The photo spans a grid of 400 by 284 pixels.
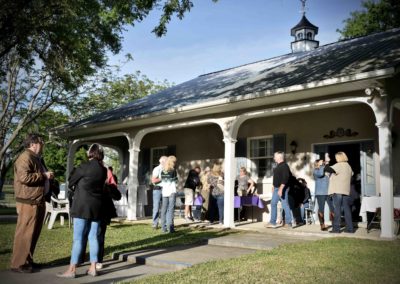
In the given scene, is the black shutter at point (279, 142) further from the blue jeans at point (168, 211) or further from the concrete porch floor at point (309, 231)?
the blue jeans at point (168, 211)

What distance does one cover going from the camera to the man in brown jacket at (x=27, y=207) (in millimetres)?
5289

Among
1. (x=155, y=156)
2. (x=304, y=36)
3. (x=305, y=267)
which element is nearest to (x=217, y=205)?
(x=155, y=156)

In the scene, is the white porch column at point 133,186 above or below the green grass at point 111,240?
above

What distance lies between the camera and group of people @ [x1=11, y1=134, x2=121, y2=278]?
5055mm

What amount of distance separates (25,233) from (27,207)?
33cm

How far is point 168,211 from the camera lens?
8.82 m

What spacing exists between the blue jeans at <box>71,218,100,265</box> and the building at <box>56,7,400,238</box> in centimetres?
508

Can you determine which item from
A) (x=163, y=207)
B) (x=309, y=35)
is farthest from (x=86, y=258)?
(x=309, y=35)

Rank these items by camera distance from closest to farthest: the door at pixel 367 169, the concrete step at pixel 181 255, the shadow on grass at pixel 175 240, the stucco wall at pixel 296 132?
the concrete step at pixel 181 255
the shadow on grass at pixel 175 240
the door at pixel 367 169
the stucco wall at pixel 296 132

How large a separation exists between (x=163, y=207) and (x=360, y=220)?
4.88 meters

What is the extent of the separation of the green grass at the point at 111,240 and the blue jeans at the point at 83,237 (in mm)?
1090

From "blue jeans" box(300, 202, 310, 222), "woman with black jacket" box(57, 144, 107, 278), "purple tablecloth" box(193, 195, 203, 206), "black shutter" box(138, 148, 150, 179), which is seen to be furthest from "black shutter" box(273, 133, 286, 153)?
"woman with black jacket" box(57, 144, 107, 278)

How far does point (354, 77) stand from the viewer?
758cm

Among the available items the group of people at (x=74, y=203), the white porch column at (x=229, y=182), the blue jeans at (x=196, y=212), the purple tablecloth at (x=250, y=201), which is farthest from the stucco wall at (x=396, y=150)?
the group of people at (x=74, y=203)
